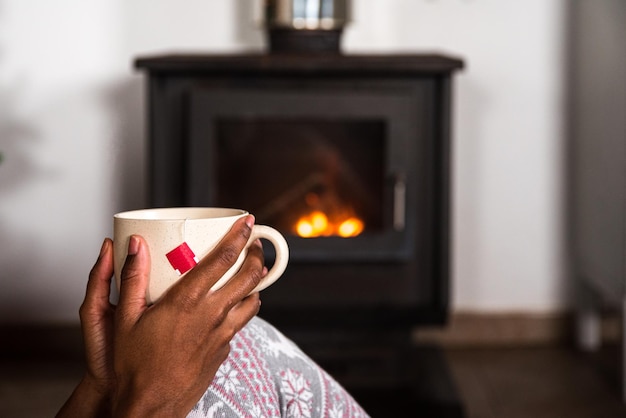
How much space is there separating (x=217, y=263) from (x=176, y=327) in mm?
50

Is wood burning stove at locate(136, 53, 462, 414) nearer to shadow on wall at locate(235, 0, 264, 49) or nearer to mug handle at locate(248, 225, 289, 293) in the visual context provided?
shadow on wall at locate(235, 0, 264, 49)

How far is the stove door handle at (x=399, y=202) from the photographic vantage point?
5.88 feet

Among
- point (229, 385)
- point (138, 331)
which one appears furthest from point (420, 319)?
point (138, 331)

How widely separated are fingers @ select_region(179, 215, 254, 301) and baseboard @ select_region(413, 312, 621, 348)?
172cm

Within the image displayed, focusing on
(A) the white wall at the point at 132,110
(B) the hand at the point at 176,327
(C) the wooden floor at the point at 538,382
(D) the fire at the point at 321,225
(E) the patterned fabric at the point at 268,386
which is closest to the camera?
(B) the hand at the point at 176,327

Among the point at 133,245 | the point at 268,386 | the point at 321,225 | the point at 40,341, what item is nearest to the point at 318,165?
the point at 321,225

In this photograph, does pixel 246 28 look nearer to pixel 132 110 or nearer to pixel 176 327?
pixel 132 110

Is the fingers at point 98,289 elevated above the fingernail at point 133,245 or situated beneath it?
situated beneath

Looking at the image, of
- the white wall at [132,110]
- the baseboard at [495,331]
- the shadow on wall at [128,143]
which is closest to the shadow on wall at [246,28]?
the white wall at [132,110]

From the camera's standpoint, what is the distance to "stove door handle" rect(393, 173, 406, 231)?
179 centimetres

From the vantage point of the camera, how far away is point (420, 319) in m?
1.87

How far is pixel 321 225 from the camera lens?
6.09 ft

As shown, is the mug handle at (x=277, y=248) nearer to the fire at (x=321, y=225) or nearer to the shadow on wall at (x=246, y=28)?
the fire at (x=321, y=225)

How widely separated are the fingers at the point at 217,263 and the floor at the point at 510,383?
46.0 inches
